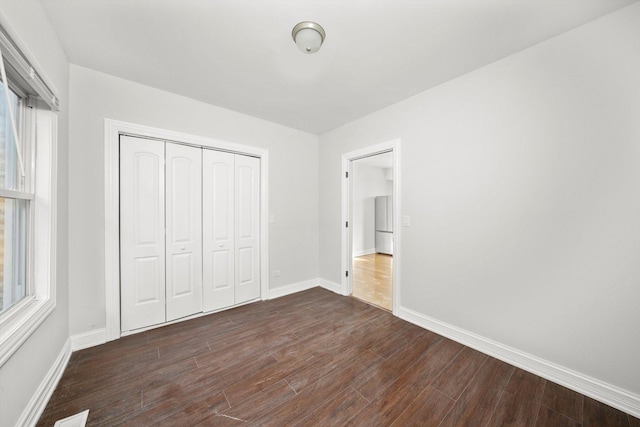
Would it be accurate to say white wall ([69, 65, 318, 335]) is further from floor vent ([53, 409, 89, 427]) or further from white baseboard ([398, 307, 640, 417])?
white baseboard ([398, 307, 640, 417])

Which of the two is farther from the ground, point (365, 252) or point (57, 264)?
point (57, 264)

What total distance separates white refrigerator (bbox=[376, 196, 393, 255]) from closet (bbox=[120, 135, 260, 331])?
4624 mm

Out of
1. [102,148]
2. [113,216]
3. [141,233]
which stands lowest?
[141,233]

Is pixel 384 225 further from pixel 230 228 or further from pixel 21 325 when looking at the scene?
pixel 21 325

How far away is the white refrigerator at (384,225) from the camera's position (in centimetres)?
678

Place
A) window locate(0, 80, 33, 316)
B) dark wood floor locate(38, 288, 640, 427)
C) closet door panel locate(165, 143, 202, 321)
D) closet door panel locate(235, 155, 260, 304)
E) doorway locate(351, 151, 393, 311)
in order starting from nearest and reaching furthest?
window locate(0, 80, 33, 316) < dark wood floor locate(38, 288, 640, 427) < closet door panel locate(165, 143, 202, 321) < closet door panel locate(235, 155, 260, 304) < doorway locate(351, 151, 393, 311)

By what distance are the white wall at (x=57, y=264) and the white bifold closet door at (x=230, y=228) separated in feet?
3.78

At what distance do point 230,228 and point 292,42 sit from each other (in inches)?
86.7

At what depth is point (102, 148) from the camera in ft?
7.15

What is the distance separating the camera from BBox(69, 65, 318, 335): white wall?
207 centimetres

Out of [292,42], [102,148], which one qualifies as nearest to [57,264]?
[102,148]

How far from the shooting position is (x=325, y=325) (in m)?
2.55

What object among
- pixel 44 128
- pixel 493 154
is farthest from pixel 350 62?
pixel 44 128

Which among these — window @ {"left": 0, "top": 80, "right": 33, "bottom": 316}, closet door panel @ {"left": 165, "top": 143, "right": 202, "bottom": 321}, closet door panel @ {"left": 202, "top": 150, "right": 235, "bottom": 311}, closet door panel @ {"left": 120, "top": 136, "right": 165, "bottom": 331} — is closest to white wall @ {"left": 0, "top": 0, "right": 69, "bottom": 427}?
window @ {"left": 0, "top": 80, "right": 33, "bottom": 316}
